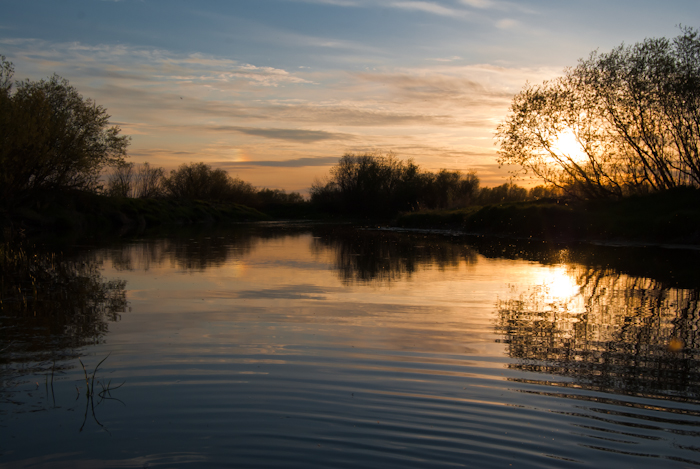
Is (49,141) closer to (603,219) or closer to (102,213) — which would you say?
(102,213)

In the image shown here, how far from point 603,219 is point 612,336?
821 inches

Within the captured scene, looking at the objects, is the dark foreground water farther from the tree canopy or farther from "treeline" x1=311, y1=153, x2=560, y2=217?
"treeline" x1=311, y1=153, x2=560, y2=217

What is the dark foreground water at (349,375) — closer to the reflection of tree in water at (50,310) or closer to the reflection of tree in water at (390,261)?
the reflection of tree in water at (50,310)

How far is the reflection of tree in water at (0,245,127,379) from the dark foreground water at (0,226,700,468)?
2.0 inches

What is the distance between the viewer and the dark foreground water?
3570 millimetres

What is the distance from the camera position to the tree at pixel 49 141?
24894 mm

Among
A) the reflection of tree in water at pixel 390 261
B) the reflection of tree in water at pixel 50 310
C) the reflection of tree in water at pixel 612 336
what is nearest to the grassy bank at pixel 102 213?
the reflection of tree in water at pixel 50 310

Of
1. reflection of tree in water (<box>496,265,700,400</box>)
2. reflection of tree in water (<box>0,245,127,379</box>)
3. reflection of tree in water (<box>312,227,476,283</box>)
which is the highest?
reflection of tree in water (<box>312,227,476,283</box>)

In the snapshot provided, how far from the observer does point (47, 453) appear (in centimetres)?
342

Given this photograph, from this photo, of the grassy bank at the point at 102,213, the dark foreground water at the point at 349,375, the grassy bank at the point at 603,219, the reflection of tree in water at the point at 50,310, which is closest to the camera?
the dark foreground water at the point at 349,375

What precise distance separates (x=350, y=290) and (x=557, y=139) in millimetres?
22160

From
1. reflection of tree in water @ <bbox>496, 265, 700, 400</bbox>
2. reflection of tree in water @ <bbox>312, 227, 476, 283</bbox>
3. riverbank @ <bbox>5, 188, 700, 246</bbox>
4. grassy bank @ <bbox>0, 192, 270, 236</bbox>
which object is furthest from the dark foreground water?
grassy bank @ <bbox>0, 192, 270, 236</bbox>

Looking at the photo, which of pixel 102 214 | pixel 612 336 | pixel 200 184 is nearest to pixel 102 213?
pixel 102 214

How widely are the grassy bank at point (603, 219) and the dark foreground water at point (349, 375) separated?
12.9 metres
